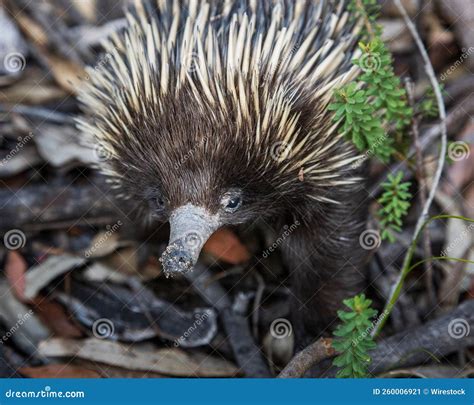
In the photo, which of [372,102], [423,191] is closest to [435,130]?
[423,191]

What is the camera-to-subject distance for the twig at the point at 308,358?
6.30 ft

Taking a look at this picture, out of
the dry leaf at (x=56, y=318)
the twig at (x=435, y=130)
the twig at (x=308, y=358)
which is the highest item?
the dry leaf at (x=56, y=318)

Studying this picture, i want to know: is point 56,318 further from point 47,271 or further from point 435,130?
point 435,130

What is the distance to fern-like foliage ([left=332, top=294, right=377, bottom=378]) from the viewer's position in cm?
176

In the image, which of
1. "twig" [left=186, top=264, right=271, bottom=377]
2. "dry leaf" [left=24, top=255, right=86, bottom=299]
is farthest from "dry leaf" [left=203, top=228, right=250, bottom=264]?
"dry leaf" [left=24, top=255, right=86, bottom=299]

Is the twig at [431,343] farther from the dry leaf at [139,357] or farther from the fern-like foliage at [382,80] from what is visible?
the fern-like foliage at [382,80]

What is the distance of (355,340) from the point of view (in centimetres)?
182

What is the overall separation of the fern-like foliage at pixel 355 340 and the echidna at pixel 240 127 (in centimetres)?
34

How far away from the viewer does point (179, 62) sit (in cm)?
186

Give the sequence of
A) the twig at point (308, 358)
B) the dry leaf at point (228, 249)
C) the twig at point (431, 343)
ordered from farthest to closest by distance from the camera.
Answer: the dry leaf at point (228, 249), the twig at point (431, 343), the twig at point (308, 358)

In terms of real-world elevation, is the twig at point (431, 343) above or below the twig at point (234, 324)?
below

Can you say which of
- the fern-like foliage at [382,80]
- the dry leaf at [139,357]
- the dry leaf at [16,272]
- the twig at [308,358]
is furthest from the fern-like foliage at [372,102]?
the dry leaf at [16,272]

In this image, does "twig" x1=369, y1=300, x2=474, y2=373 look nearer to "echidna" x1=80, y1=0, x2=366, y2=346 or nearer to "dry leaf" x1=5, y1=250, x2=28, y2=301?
"echidna" x1=80, y1=0, x2=366, y2=346

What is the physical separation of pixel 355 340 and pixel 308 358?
0.61 feet
